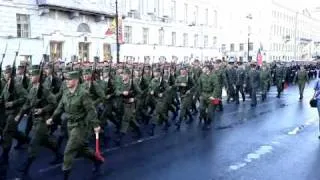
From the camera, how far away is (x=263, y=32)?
81.6m

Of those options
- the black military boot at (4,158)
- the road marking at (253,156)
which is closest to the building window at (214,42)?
the road marking at (253,156)

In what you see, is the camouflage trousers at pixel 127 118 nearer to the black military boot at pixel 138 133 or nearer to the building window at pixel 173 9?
the black military boot at pixel 138 133

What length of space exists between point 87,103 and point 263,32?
76.0 m

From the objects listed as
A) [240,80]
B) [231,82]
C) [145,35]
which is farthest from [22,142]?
[145,35]

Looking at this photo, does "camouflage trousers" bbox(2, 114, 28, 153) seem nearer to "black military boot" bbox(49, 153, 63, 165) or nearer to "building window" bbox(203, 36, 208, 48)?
"black military boot" bbox(49, 153, 63, 165)

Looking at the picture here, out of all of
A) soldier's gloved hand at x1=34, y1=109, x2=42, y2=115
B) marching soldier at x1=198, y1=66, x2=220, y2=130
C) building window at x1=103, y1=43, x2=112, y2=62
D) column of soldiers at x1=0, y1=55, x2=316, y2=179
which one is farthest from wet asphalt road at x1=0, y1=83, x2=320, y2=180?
building window at x1=103, y1=43, x2=112, y2=62

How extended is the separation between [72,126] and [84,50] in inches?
1120

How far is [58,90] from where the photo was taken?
12164 mm

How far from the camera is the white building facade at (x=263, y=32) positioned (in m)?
76.2

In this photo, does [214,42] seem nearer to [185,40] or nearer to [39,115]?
[185,40]

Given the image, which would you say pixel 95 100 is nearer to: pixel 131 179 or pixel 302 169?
pixel 131 179

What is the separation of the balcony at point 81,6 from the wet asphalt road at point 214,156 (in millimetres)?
19276

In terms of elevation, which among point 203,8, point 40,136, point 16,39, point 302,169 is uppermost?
point 203,8

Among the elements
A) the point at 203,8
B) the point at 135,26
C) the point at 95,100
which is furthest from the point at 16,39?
the point at 203,8
